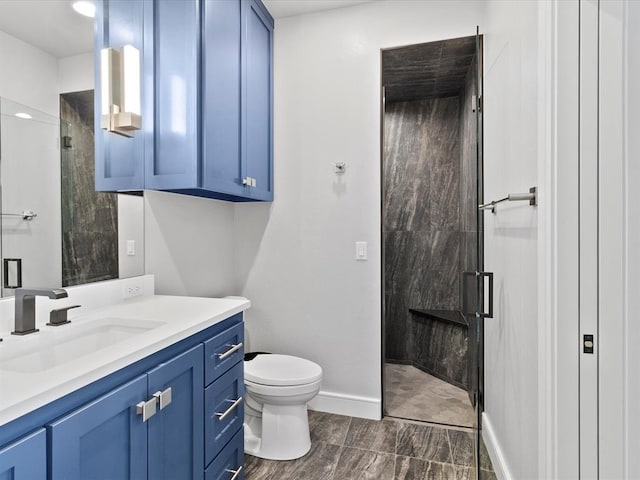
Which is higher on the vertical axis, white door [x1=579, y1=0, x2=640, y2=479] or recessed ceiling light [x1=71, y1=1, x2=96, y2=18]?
recessed ceiling light [x1=71, y1=1, x2=96, y2=18]

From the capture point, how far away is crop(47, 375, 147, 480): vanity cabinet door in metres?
0.84

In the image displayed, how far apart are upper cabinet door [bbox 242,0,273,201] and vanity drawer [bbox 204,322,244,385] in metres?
0.93

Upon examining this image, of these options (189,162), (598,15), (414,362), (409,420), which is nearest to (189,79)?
(189,162)

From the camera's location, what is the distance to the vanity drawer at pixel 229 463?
1457 mm

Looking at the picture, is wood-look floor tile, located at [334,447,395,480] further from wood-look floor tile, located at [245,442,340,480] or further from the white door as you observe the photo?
the white door

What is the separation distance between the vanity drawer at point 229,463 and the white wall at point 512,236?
1.18 metres

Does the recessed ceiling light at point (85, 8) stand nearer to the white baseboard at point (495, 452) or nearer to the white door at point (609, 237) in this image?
the white door at point (609, 237)

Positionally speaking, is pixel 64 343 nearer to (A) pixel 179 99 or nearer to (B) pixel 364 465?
(A) pixel 179 99

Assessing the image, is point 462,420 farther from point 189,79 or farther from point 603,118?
point 189,79

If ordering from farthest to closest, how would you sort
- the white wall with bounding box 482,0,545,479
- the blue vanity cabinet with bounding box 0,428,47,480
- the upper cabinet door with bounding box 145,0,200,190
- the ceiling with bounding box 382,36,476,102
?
the ceiling with bounding box 382,36,476,102 < the upper cabinet door with bounding box 145,0,200,190 < the white wall with bounding box 482,0,545,479 < the blue vanity cabinet with bounding box 0,428,47,480

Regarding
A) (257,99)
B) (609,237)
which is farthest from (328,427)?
(257,99)

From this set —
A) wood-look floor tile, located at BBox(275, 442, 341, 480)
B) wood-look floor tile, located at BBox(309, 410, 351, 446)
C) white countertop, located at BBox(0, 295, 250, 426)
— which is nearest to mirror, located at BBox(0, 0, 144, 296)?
white countertop, located at BBox(0, 295, 250, 426)

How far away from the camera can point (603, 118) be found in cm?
97

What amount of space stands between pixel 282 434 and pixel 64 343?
1201 mm
